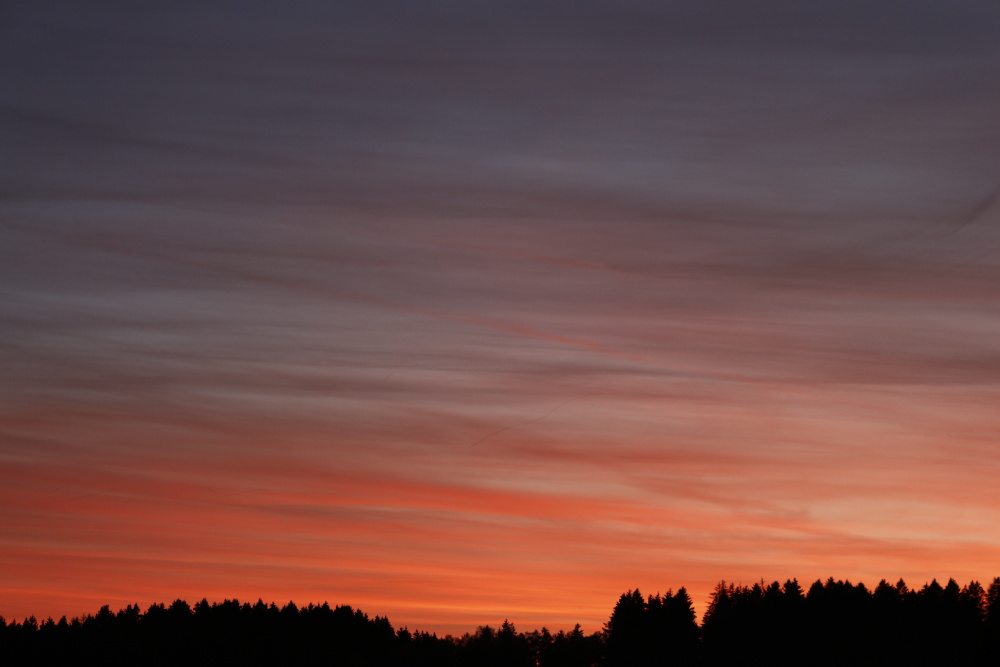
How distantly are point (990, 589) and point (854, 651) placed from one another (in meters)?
20.4

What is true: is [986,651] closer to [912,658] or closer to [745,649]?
[912,658]

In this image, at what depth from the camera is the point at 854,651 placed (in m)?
174

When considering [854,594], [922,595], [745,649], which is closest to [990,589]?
[922,595]

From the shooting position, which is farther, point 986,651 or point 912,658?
point 912,658

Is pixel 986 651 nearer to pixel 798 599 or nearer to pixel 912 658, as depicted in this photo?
pixel 912 658

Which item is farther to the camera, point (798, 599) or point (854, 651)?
point (798, 599)

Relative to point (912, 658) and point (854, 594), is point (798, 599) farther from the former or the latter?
point (912, 658)

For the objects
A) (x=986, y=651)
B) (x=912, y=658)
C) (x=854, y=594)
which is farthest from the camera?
(x=854, y=594)

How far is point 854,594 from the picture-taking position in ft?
608

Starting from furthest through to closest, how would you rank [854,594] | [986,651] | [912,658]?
1. [854,594]
2. [912,658]
3. [986,651]

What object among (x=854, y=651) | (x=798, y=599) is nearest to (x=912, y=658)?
(x=854, y=651)

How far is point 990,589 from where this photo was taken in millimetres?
168625

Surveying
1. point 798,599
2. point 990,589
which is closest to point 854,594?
point 798,599

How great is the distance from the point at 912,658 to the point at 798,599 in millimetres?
27156
